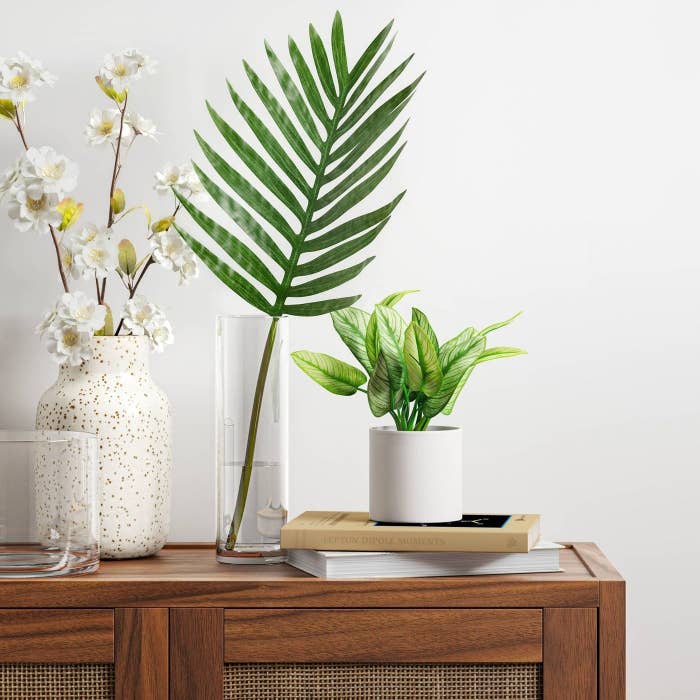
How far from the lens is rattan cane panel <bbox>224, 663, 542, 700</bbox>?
1118 mm

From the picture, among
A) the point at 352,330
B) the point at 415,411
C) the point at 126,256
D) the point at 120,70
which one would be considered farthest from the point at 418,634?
the point at 120,70

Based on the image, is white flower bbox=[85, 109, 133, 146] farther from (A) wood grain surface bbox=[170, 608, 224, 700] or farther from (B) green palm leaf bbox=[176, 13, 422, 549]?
(A) wood grain surface bbox=[170, 608, 224, 700]

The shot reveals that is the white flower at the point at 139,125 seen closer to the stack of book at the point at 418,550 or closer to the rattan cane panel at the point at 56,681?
the stack of book at the point at 418,550

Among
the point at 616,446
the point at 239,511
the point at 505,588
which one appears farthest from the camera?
the point at 616,446

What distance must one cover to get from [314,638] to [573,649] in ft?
0.96

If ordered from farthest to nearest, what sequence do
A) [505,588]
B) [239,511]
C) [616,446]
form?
[616,446]
[239,511]
[505,588]

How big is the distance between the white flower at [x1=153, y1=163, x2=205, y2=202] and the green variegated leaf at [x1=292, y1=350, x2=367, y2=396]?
28 centimetres

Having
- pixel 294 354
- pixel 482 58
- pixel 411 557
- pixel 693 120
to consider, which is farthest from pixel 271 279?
pixel 693 120

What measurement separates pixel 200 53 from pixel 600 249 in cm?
68

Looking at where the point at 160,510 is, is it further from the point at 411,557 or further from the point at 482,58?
the point at 482,58

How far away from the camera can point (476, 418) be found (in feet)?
4.87

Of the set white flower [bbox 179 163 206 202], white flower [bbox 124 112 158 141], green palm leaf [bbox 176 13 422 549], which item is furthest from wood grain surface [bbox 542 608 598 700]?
white flower [bbox 124 112 158 141]

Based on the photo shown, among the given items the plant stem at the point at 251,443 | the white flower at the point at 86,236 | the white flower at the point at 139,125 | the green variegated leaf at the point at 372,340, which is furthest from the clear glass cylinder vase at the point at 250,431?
the white flower at the point at 139,125

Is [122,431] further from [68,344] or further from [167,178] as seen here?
[167,178]
